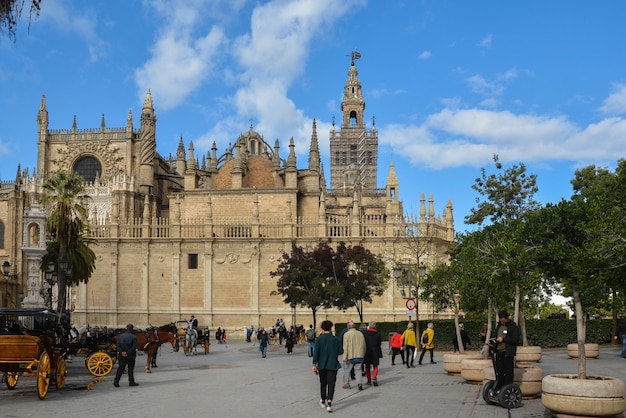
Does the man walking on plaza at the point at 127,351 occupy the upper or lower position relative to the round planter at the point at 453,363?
upper

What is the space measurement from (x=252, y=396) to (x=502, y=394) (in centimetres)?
465

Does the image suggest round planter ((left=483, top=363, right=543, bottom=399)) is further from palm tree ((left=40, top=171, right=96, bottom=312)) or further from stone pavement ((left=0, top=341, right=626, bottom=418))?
palm tree ((left=40, top=171, right=96, bottom=312))

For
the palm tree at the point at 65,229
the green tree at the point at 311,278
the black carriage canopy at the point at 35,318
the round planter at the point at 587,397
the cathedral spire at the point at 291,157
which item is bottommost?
the round planter at the point at 587,397

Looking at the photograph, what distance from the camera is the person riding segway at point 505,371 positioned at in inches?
436

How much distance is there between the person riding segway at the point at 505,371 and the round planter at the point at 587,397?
141 cm

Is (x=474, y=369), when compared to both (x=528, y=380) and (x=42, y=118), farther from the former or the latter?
(x=42, y=118)

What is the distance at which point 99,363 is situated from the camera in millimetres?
16109

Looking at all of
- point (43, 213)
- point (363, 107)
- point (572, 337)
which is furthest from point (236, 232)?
point (363, 107)

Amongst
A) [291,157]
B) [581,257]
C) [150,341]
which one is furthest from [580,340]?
[291,157]

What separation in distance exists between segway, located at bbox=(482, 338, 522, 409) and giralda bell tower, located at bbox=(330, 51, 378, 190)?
272 feet

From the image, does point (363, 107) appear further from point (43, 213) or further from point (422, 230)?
point (43, 213)

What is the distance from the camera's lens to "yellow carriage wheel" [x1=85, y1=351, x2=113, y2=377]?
631 inches

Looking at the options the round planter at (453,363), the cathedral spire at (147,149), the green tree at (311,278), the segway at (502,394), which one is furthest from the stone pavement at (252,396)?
the cathedral spire at (147,149)

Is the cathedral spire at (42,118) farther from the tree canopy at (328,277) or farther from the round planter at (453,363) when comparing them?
the round planter at (453,363)
